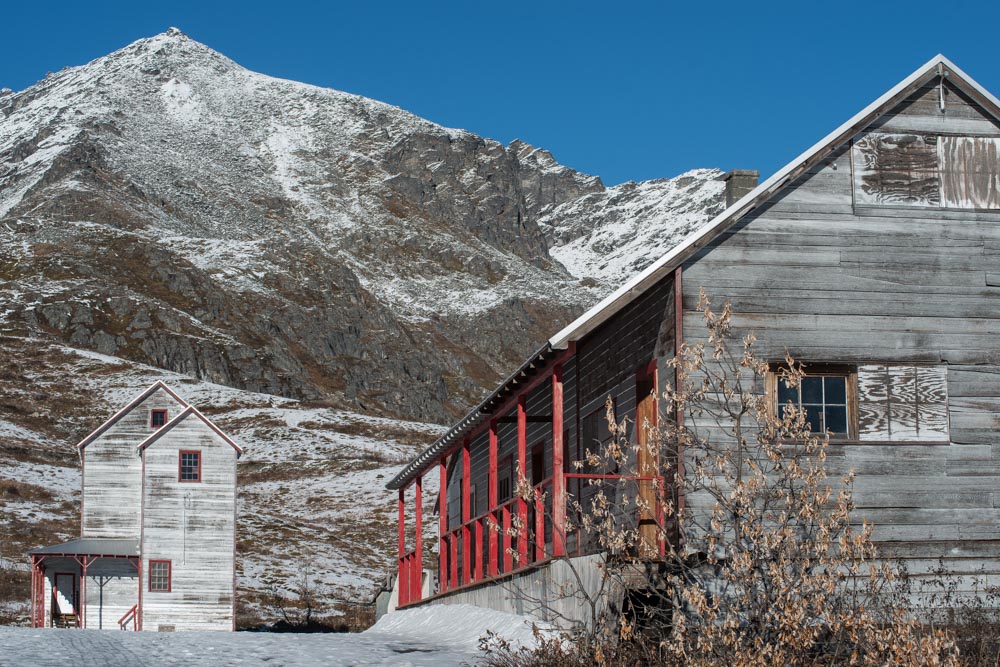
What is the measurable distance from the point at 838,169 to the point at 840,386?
A: 290cm

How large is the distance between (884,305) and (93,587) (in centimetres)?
3140

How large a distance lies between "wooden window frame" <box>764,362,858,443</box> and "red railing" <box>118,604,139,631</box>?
29.5m

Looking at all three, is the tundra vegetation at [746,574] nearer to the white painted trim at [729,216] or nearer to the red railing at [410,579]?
the white painted trim at [729,216]

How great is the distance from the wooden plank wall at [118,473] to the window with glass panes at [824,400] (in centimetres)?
3000

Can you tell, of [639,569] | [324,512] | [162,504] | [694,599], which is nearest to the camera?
[694,599]

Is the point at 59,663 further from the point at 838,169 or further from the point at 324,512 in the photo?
the point at 324,512

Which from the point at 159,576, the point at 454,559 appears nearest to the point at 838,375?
the point at 454,559

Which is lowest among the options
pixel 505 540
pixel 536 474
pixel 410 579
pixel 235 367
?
pixel 410 579

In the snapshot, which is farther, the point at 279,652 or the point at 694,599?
the point at 279,652

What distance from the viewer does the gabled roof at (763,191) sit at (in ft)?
52.7

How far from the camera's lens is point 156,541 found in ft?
135

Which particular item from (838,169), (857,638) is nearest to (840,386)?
(838,169)

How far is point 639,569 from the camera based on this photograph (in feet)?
46.9

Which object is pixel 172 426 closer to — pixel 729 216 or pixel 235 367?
pixel 729 216
